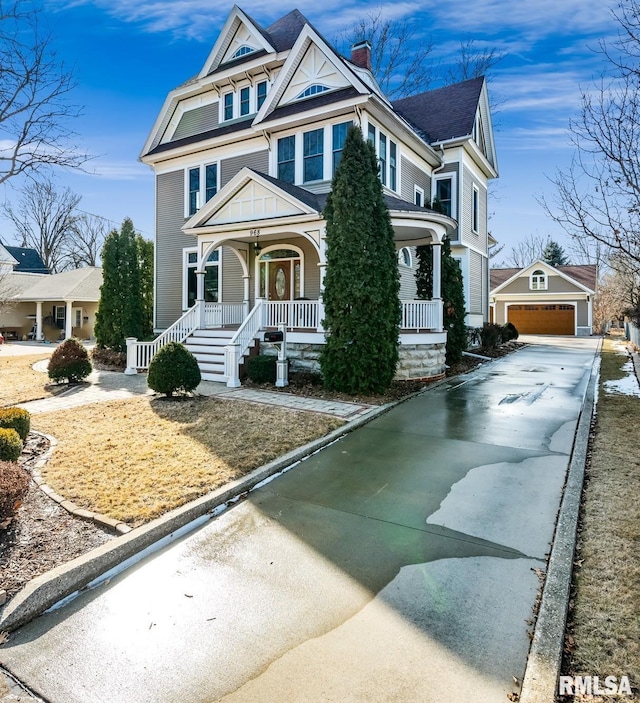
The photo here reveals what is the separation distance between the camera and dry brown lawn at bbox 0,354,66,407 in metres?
10.0

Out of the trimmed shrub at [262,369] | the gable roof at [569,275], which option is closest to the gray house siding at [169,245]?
the trimmed shrub at [262,369]

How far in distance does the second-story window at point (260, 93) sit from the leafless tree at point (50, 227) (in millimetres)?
29432

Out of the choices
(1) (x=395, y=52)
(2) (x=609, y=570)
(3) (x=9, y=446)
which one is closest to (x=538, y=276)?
(1) (x=395, y=52)

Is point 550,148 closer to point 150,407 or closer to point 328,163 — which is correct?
point 328,163

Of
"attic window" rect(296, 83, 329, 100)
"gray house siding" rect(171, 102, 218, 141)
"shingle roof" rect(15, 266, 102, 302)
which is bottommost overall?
"shingle roof" rect(15, 266, 102, 302)

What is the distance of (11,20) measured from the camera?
24.3 feet

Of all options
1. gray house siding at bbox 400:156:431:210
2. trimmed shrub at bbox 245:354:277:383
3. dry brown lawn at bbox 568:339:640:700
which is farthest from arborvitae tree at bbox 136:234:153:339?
dry brown lawn at bbox 568:339:640:700

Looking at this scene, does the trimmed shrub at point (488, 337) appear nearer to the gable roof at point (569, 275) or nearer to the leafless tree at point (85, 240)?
the gable roof at point (569, 275)

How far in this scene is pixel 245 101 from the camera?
16828 millimetres

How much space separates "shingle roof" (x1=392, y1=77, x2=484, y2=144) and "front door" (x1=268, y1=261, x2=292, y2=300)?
324 inches

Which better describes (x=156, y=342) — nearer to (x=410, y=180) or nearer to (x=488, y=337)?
(x=410, y=180)

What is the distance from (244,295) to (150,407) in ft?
24.7

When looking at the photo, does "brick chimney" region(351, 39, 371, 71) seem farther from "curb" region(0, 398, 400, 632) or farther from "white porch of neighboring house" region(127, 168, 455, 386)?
"curb" region(0, 398, 400, 632)

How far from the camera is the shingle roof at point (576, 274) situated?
113ft
